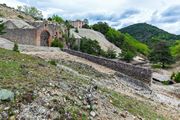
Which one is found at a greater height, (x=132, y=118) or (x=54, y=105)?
(x=54, y=105)

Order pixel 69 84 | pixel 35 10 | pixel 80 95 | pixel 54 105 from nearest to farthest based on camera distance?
pixel 54 105 → pixel 80 95 → pixel 69 84 → pixel 35 10

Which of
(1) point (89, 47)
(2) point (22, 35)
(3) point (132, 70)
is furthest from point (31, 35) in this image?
(3) point (132, 70)

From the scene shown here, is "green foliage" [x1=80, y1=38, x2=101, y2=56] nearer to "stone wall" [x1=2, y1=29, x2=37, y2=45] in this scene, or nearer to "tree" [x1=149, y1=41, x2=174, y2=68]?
"stone wall" [x1=2, y1=29, x2=37, y2=45]

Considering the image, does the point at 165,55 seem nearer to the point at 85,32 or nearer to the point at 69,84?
the point at 85,32

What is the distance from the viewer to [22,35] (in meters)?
47.1

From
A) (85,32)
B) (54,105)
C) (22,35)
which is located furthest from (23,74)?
(85,32)

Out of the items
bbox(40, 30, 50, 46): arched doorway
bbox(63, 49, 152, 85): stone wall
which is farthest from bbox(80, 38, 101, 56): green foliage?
bbox(63, 49, 152, 85): stone wall

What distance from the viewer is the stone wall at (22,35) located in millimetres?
46656

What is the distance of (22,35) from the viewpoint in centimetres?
4709

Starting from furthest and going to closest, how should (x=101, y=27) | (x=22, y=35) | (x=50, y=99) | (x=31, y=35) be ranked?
A: (x=101, y=27), (x=31, y=35), (x=22, y=35), (x=50, y=99)

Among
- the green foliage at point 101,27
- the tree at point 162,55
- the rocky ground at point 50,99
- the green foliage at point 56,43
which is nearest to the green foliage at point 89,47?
the green foliage at point 56,43

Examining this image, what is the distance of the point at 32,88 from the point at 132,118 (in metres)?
4.32

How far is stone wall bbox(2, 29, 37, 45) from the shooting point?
46.7 m

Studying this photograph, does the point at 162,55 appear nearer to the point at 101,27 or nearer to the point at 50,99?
the point at 101,27
